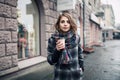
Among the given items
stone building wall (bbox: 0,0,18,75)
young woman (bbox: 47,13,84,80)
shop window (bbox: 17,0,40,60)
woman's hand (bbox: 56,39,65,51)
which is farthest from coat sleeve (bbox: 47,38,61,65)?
shop window (bbox: 17,0,40,60)

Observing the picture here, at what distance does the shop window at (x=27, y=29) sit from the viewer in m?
7.14

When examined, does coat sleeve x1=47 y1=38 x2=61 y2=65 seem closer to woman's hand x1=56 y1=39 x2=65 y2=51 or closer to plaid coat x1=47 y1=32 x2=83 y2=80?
plaid coat x1=47 y1=32 x2=83 y2=80

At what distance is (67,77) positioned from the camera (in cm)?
248

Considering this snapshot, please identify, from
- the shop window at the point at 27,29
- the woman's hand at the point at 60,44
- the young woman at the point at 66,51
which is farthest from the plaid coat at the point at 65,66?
the shop window at the point at 27,29

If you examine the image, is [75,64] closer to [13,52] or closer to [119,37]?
[13,52]

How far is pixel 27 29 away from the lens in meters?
7.77

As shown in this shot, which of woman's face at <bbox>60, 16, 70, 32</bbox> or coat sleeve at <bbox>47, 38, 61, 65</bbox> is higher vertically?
woman's face at <bbox>60, 16, 70, 32</bbox>

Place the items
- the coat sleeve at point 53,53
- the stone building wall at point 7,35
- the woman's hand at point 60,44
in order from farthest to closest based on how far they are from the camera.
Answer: the stone building wall at point 7,35 → the coat sleeve at point 53,53 → the woman's hand at point 60,44

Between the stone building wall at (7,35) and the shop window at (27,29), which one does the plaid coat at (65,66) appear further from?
the shop window at (27,29)

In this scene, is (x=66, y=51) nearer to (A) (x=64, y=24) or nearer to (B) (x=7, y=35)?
(A) (x=64, y=24)

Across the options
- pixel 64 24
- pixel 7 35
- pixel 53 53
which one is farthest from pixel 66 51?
pixel 7 35

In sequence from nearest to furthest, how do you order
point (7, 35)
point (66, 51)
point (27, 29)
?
1. point (66, 51)
2. point (7, 35)
3. point (27, 29)

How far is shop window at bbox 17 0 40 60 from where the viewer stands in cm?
714

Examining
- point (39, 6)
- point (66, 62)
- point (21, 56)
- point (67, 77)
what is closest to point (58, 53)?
point (66, 62)
